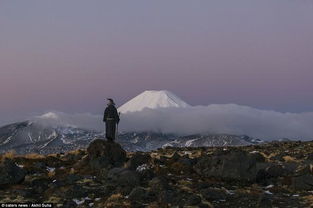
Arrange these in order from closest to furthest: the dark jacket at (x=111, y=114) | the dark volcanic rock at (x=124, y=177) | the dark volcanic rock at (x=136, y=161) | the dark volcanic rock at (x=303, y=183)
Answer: the dark volcanic rock at (x=124, y=177) < the dark volcanic rock at (x=303, y=183) < the dark volcanic rock at (x=136, y=161) < the dark jacket at (x=111, y=114)

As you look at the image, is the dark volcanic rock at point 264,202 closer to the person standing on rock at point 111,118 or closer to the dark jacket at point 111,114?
the person standing on rock at point 111,118

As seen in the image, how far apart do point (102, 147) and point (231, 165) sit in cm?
859

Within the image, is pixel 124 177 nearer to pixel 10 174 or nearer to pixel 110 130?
pixel 10 174

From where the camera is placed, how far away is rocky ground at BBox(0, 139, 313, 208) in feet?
66.5

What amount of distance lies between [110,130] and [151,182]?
11.7m

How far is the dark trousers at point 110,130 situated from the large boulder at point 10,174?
1072 cm

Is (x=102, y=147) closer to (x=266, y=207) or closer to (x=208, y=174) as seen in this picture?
(x=208, y=174)

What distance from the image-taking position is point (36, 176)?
84.1 feet

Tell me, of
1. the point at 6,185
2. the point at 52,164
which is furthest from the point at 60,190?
→ the point at 52,164

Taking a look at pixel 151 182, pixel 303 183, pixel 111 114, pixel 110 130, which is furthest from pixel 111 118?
pixel 303 183

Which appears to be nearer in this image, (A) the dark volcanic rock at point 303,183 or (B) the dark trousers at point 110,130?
(A) the dark volcanic rock at point 303,183

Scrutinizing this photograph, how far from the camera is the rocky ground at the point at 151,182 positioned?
20266mm

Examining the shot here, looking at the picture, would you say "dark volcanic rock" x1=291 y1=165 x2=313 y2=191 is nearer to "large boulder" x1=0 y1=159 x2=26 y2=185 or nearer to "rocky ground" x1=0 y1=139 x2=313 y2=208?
"rocky ground" x1=0 y1=139 x2=313 y2=208

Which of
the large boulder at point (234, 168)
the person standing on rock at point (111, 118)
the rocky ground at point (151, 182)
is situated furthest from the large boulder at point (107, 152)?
the large boulder at point (234, 168)
